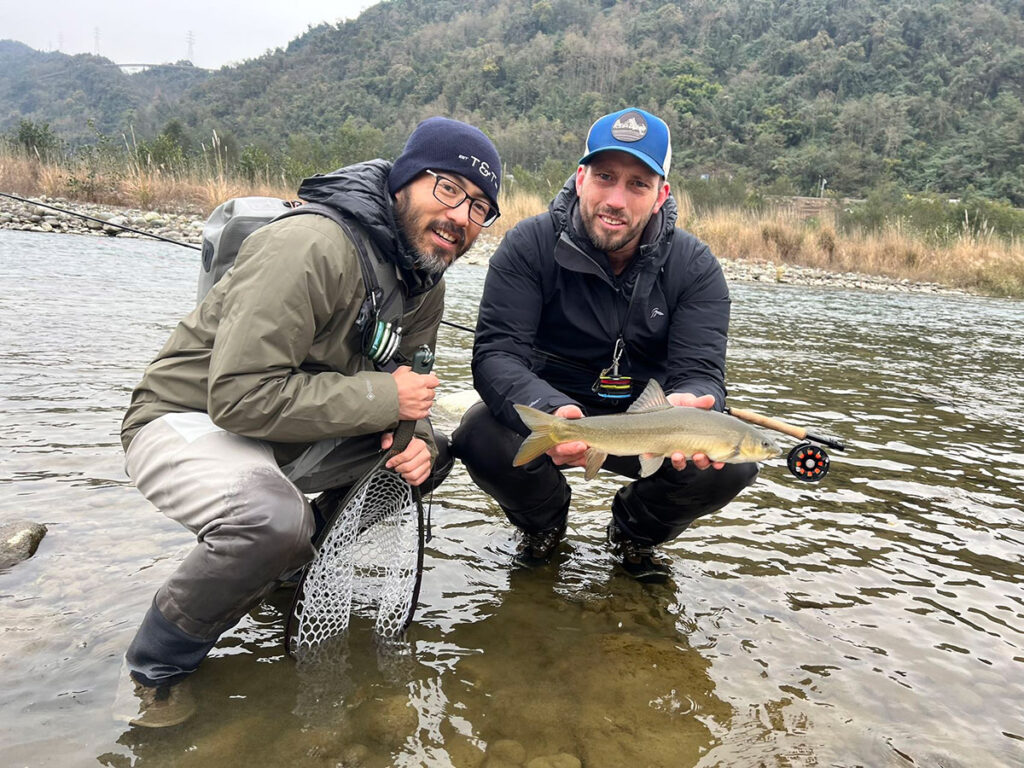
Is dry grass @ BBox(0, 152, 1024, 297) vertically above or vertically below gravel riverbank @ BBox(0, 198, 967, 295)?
above

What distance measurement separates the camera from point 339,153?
38844mm

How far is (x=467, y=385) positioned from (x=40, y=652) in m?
5.12

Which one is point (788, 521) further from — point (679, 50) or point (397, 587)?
point (679, 50)

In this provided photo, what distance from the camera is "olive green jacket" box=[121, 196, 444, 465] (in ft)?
8.05

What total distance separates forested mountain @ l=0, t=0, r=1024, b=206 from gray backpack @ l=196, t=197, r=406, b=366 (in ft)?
90.9

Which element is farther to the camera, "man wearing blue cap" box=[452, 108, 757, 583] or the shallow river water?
"man wearing blue cap" box=[452, 108, 757, 583]

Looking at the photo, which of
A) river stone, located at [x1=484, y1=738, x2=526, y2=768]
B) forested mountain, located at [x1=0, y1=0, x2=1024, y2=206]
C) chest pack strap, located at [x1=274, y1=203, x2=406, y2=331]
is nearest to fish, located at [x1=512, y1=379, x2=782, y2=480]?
chest pack strap, located at [x1=274, y1=203, x2=406, y2=331]

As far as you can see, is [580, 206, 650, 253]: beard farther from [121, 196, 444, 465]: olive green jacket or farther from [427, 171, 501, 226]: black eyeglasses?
[121, 196, 444, 465]: olive green jacket

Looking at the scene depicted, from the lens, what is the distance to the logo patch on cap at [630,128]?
3.63 m

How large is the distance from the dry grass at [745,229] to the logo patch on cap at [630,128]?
19.5 metres

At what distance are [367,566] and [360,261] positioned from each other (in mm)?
1493

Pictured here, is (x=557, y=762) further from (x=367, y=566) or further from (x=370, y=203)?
(x=370, y=203)

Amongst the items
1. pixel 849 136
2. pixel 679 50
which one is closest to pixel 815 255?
pixel 849 136

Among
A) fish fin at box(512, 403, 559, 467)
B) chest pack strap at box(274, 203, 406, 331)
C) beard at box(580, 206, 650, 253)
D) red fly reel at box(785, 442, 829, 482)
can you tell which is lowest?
red fly reel at box(785, 442, 829, 482)
